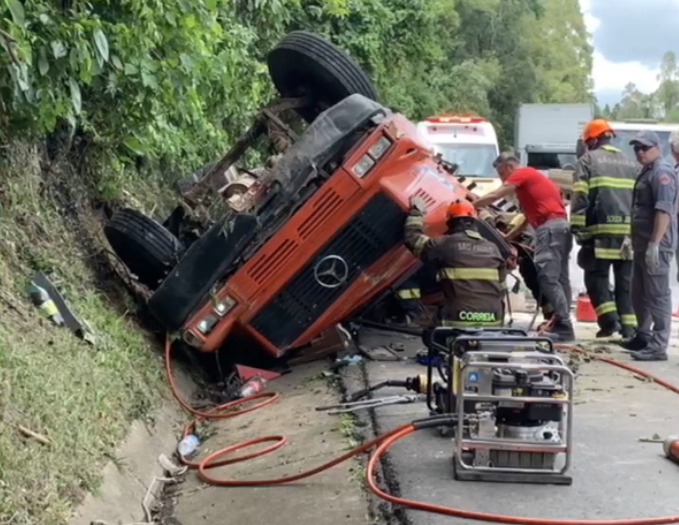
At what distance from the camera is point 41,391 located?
489 centimetres

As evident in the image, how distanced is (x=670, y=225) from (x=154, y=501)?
4434 millimetres

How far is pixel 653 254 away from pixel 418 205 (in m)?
1.82

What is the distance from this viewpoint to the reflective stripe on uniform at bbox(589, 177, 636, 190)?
830 centimetres

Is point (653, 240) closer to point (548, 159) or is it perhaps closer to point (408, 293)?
point (408, 293)

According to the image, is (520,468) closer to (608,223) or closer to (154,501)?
(154,501)

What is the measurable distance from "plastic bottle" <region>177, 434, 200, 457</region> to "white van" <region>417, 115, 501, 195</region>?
13.0m


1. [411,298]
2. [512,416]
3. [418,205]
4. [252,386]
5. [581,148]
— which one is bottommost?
[252,386]

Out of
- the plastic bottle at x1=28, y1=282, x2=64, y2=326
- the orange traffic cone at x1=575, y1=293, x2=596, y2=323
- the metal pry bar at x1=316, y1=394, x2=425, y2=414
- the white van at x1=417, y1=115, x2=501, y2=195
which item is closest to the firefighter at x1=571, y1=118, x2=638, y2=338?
the orange traffic cone at x1=575, y1=293, x2=596, y2=323

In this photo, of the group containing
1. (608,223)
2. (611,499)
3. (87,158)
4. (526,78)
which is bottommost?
(87,158)

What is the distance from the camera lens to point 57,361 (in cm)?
539

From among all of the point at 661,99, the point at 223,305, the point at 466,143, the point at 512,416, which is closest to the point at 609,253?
the point at 223,305

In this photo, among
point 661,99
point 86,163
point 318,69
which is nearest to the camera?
point 86,163

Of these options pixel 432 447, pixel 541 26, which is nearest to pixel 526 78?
pixel 541 26

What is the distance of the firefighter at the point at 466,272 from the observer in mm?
6590
